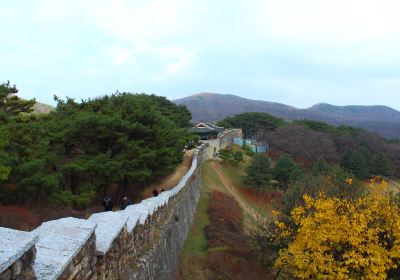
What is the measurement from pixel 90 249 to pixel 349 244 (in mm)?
9066

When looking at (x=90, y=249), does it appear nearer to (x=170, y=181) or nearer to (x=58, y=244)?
(x=58, y=244)


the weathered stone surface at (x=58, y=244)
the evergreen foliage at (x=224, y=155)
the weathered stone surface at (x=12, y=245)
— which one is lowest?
the evergreen foliage at (x=224, y=155)

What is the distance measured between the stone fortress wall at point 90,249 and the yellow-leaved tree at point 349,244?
4.18m

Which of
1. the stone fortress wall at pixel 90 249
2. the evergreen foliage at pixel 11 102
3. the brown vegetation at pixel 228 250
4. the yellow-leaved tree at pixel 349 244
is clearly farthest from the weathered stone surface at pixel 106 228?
the evergreen foliage at pixel 11 102

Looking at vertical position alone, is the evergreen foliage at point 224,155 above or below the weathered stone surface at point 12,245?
below

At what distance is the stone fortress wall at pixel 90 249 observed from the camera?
3.09 meters

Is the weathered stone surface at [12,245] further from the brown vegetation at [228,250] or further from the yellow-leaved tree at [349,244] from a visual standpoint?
the brown vegetation at [228,250]

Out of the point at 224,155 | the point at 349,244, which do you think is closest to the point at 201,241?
the point at 349,244

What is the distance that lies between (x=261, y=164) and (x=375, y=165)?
79.3 feet

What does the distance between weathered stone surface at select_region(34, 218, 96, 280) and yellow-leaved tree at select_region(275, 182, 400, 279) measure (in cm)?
786

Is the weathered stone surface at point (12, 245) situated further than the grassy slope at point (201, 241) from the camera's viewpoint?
No

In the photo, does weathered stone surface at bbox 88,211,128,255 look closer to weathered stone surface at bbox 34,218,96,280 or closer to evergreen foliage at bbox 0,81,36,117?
weathered stone surface at bbox 34,218,96,280

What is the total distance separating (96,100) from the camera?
26.4m

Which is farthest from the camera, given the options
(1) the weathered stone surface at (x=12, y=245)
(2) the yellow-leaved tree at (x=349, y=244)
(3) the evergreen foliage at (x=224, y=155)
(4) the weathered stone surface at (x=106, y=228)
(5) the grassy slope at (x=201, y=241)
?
(3) the evergreen foliage at (x=224, y=155)
